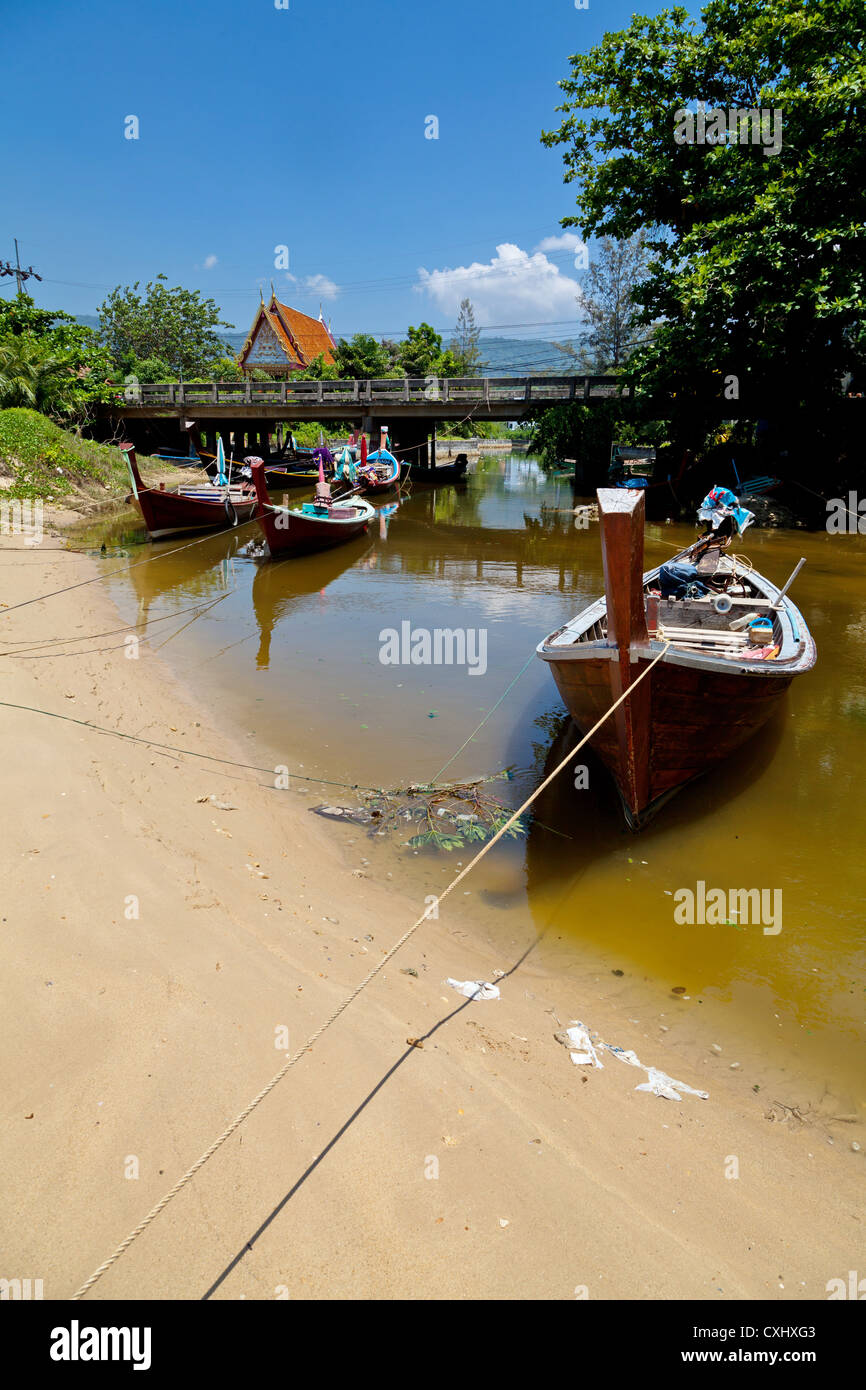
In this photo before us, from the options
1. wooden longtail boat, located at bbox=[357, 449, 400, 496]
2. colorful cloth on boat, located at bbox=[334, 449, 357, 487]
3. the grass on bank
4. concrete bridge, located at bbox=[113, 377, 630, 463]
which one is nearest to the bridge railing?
concrete bridge, located at bbox=[113, 377, 630, 463]

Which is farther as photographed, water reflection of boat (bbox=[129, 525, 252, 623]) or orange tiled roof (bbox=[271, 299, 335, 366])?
orange tiled roof (bbox=[271, 299, 335, 366])

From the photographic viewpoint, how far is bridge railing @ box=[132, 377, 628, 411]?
27766 millimetres

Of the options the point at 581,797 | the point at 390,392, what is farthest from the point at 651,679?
the point at 390,392

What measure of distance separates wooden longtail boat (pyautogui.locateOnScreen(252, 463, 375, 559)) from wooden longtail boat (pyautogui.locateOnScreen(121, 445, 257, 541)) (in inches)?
77.2

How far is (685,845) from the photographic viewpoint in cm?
594

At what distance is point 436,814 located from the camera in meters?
6.15

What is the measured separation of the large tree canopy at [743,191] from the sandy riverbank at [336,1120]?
18.8 metres

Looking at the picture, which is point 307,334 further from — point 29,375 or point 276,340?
point 29,375

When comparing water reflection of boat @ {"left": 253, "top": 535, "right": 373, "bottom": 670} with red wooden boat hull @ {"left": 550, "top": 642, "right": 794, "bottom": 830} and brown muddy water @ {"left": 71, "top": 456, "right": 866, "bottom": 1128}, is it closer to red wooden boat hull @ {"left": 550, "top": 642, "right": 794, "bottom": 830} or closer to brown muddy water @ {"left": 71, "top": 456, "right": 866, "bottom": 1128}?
brown muddy water @ {"left": 71, "top": 456, "right": 866, "bottom": 1128}

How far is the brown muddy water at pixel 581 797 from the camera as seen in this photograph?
170 inches

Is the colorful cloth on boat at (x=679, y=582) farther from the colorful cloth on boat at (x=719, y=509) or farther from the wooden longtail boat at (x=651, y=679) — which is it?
the wooden longtail boat at (x=651, y=679)

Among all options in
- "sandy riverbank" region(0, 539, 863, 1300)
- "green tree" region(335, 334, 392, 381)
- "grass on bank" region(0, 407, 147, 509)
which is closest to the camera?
"sandy riverbank" region(0, 539, 863, 1300)
